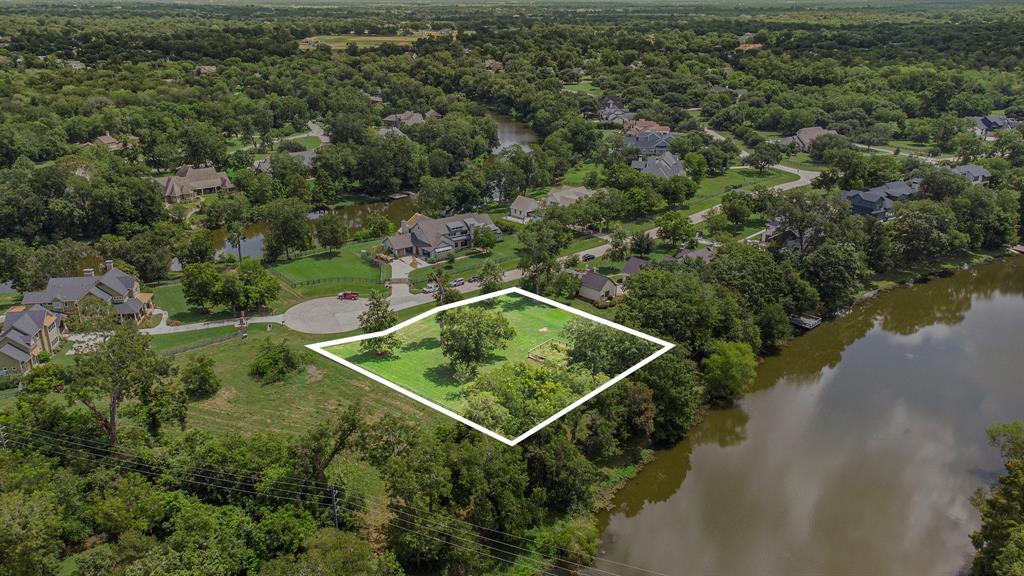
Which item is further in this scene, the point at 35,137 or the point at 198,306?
the point at 35,137

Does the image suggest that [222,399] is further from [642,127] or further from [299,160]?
[642,127]

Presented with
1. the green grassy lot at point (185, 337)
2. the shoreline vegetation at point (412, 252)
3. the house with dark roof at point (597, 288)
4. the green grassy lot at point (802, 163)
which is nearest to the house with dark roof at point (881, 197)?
the shoreline vegetation at point (412, 252)

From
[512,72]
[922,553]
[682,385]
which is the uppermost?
[512,72]

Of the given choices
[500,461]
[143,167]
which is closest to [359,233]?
[143,167]

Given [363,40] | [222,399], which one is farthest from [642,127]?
[363,40]

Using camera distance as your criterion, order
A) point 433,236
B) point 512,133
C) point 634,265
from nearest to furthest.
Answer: point 634,265 < point 433,236 < point 512,133

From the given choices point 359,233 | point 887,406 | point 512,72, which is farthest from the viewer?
point 512,72

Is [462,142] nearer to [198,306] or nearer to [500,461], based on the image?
[198,306]

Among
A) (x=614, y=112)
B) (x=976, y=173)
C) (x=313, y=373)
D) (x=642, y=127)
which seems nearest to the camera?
(x=313, y=373)
